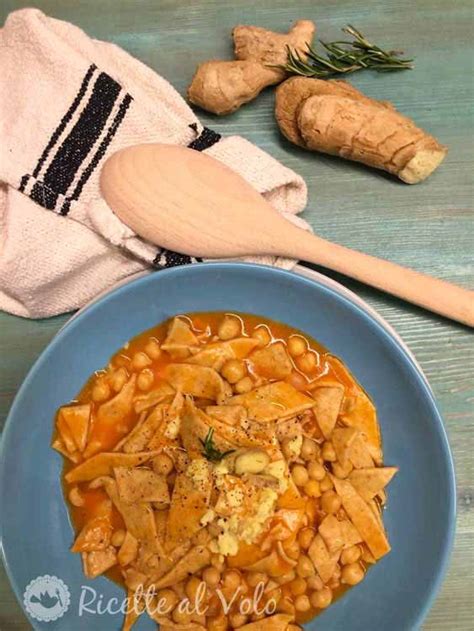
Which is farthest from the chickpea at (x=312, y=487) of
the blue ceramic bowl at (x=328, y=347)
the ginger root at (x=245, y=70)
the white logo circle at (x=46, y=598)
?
the ginger root at (x=245, y=70)

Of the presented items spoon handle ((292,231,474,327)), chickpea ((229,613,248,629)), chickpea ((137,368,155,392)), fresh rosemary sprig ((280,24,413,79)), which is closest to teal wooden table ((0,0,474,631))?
fresh rosemary sprig ((280,24,413,79))

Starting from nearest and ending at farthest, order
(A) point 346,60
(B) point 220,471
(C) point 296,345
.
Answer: (B) point 220,471 → (C) point 296,345 → (A) point 346,60

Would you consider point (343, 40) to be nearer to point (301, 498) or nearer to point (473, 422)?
point (473, 422)

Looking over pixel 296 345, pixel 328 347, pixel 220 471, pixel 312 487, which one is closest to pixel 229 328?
pixel 296 345

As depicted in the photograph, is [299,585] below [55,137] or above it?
below

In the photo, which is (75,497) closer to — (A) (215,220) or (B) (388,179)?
(A) (215,220)

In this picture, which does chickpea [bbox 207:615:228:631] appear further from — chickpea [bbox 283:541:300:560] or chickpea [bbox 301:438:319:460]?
chickpea [bbox 301:438:319:460]

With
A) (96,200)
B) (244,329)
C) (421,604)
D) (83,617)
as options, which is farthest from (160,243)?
(421,604)
